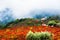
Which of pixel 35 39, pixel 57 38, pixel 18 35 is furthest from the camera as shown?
pixel 18 35

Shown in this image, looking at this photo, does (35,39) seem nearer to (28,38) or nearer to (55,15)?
(28,38)

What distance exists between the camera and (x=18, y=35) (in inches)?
562

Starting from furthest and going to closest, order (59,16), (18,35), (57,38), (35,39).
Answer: (59,16), (18,35), (57,38), (35,39)

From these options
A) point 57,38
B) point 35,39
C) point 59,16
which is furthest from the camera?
point 59,16

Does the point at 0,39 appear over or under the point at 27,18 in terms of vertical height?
over

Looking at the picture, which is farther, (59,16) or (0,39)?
(59,16)

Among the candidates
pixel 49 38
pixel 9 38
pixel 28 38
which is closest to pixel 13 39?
pixel 9 38

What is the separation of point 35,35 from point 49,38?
0.77 meters

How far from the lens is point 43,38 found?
12.5 metres

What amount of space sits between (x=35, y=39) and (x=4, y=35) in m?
2.73

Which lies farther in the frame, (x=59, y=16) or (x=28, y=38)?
(x=59, y=16)

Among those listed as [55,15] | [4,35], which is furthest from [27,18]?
[4,35]

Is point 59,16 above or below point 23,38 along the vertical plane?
below

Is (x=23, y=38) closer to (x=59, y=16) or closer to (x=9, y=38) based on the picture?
(x=9, y=38)
